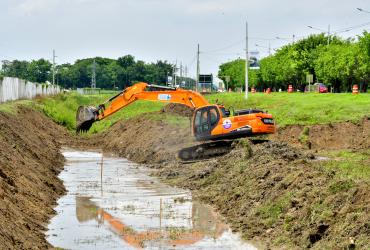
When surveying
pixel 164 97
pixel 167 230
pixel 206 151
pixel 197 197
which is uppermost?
pixel 164 97

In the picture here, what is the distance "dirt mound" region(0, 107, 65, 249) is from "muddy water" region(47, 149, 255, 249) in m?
0.57

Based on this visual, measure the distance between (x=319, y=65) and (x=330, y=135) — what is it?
62.4 metres

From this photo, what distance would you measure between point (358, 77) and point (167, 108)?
1174 inches

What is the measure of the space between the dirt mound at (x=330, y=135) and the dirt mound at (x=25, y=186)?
12468mm

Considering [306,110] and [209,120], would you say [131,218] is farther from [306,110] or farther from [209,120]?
[306,110]

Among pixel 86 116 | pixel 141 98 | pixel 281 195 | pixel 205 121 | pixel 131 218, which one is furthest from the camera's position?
pixel 86 116

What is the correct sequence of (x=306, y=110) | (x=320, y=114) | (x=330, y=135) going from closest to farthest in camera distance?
(x=330, y=135), (x=320, y=114), (x=306, y=110)

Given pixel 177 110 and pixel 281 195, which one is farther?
pixel 177 110

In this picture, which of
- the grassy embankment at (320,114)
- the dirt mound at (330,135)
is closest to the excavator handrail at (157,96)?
the dirt mound at (330,135)

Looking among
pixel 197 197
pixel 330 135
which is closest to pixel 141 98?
pixel 330 135

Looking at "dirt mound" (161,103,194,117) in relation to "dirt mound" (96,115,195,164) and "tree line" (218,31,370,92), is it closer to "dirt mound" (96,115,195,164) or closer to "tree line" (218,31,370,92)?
"dirt mound" (96,115,195,164)

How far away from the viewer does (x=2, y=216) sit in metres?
17.1

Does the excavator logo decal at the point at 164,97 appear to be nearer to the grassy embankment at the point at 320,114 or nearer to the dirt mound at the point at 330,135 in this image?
the dirt mound at the point at 330,135

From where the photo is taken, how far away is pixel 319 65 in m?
102
